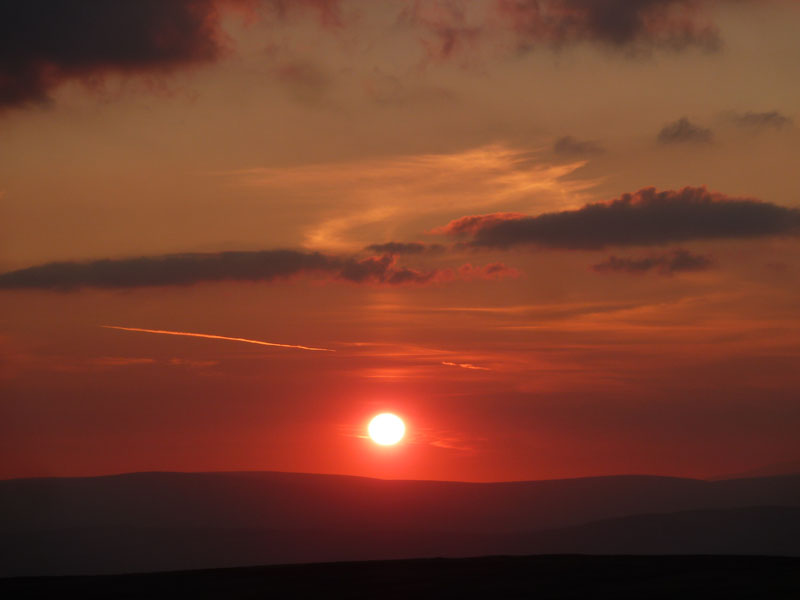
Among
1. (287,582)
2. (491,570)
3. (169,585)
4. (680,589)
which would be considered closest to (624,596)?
(680,589)

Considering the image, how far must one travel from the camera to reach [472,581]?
20.1 metres

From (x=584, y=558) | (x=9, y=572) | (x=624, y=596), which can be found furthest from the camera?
(x=9, y=572)

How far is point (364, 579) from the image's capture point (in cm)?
2070

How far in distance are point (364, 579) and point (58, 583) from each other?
6.71m

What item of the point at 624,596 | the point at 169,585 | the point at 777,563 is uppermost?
the point at 169,585

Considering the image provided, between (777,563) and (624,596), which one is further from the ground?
(777,563)

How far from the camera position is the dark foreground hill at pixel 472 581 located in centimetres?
1883

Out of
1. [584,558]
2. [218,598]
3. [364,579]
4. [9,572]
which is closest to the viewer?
[218,598]

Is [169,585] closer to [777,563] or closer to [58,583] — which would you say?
[58,583]

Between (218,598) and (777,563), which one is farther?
(777,563)

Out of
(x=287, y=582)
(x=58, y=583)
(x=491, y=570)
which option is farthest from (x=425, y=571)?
(x=58, y=583)

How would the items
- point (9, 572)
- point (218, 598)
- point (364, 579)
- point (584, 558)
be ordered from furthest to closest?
point (9, 572) → point (584, 558) → point (364, 579) → point (218, 598)

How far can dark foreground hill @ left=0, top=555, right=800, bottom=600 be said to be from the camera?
1883cm

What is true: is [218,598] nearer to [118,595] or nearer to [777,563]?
[118,595]
